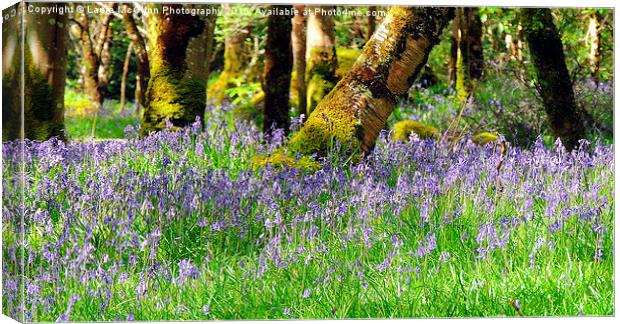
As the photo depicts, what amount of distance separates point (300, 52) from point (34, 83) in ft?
5.87

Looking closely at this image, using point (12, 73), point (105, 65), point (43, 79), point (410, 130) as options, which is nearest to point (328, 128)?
point (410, 130)

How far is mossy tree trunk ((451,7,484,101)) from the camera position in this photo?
20.9 ft

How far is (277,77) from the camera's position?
682 cm

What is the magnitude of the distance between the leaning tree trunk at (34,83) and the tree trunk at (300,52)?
1.26 meters

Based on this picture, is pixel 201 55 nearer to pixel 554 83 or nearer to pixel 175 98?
pixel 175 98

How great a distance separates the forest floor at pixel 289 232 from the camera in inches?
223

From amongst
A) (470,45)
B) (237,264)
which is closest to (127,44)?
(237,264)

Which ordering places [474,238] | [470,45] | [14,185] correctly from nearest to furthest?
1. [14,185]
2. [474,238]
3. [470,45]

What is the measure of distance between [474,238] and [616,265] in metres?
0.82

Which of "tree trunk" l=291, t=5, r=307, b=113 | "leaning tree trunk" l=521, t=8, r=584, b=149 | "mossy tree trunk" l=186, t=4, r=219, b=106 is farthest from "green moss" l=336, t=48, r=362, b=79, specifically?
"leaning tree trunk" l=521, t=8, r=584, b=149

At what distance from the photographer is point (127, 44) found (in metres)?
6.17

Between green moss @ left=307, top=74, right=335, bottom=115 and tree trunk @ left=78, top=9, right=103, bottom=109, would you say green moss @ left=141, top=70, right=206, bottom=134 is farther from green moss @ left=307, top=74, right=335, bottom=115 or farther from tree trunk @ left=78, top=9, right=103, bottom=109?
green moss @ left=307, top=74, right=335, bottom=115

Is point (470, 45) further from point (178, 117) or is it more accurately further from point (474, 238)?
point (178, 117)

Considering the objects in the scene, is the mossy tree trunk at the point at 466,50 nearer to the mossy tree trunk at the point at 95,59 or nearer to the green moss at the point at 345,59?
the green moss at the point at 345,59
